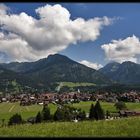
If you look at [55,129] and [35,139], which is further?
[55,129]

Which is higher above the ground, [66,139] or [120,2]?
[120,2]

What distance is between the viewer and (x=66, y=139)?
14.0 feet

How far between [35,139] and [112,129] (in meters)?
7.24

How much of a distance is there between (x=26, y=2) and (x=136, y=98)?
166m

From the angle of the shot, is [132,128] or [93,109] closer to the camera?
[132,128]

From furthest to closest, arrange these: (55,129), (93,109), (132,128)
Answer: (93,109) → (55,129) → (132,128)

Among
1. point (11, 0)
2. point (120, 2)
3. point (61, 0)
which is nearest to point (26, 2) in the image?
point (11, 0)

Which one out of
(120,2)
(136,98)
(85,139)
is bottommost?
(85,139)

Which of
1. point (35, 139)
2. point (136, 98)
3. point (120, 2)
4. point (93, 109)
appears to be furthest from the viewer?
point (136, 98)

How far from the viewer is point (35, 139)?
4277 millimetres

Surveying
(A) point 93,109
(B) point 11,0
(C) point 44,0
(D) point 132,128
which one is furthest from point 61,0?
(A) point 93,109

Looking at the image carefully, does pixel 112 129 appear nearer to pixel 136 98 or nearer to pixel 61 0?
pixel 61 0

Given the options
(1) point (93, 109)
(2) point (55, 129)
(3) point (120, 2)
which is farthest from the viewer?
(1) point (93, 109)

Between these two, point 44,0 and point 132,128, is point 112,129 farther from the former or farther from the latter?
point 44,0
